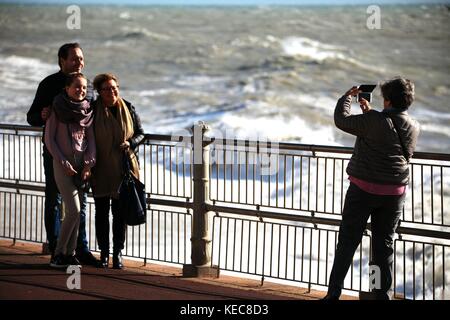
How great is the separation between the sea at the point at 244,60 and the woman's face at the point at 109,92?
25757 millimetres

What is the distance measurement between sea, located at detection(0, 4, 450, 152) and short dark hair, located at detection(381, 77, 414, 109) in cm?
2699

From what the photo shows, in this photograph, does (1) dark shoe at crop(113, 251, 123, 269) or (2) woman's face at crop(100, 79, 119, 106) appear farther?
(1) dark shoe at crop(113, 251, 123, 269)

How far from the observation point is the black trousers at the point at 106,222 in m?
8.60

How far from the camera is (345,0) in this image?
73.4m

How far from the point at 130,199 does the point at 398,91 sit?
8.69 feet

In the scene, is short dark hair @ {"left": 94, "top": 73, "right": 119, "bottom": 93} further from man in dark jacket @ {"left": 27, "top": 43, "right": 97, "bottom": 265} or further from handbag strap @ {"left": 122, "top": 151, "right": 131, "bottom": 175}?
handbag strap @ {"left": 122, "top": 151, "right": 131, "bottom": 175}

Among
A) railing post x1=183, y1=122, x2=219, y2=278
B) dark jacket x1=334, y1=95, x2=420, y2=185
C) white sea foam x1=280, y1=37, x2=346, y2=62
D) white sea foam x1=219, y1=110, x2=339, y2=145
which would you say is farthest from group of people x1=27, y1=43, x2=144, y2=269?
white sea foam x1=280, y1=37, x2=346, y2=62

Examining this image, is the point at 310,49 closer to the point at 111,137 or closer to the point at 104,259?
the point at 104,259

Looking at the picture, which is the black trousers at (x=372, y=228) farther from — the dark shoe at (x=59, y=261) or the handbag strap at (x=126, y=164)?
the dark shoe at (x=59, y=261)

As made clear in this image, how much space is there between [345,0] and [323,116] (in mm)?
34626

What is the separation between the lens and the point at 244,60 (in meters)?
54.6

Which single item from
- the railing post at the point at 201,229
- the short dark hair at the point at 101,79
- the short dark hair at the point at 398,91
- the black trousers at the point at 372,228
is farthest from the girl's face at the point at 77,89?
the short dark hair at the point at 398,91

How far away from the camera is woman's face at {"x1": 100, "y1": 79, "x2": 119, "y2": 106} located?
27.4ft
